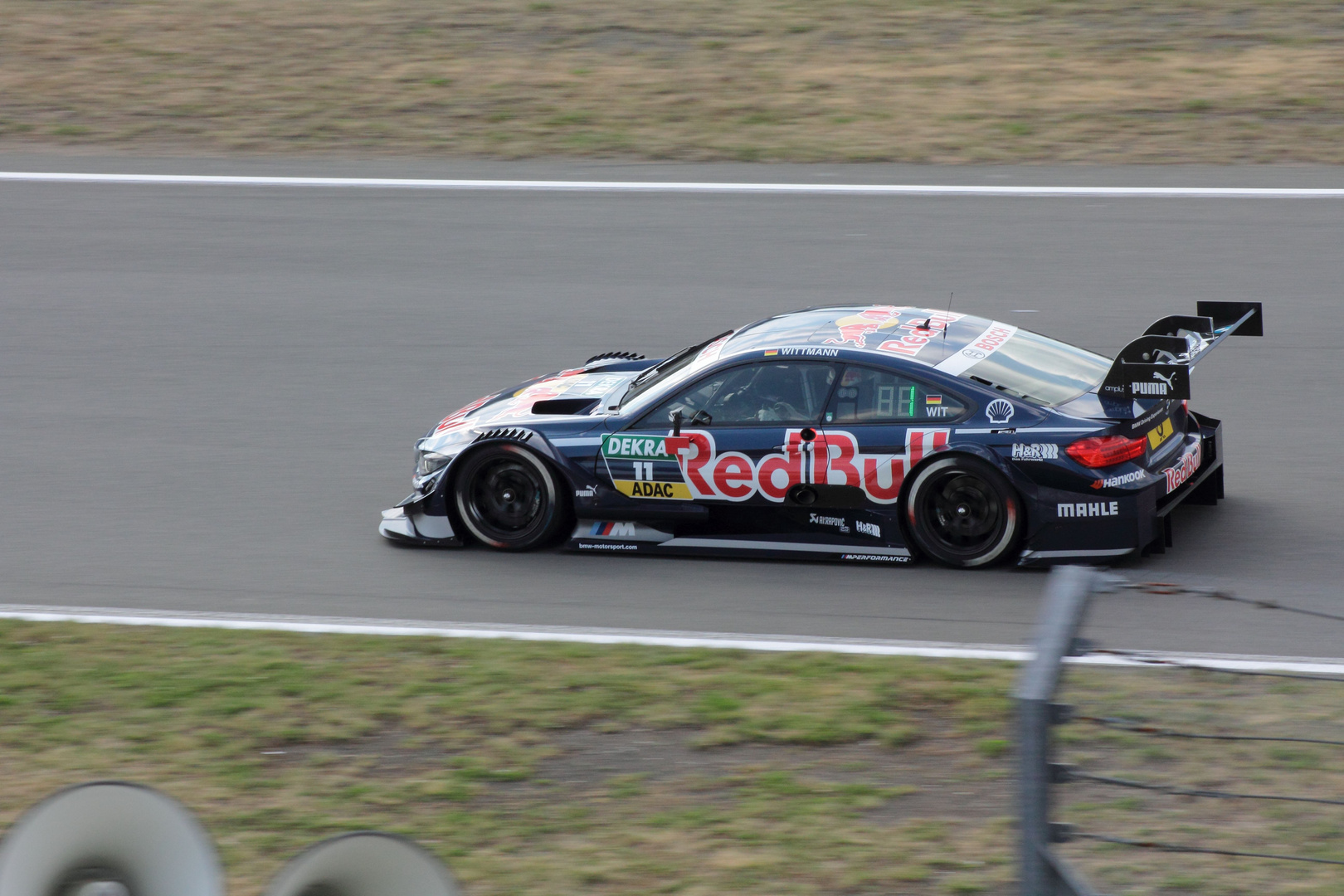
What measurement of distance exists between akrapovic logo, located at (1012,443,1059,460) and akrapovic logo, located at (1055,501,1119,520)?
252mm

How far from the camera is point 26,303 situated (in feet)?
42.9

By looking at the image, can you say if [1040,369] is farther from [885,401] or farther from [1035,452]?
[885,401]

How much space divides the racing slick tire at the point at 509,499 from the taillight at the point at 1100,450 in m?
2.74

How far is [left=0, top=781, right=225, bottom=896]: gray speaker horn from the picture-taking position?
374cm

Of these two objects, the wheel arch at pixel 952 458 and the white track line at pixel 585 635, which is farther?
the wheel arch at pixel 952 458

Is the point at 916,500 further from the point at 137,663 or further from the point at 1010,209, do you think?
the point at 1010,209

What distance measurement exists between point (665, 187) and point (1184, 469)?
740 centimetres

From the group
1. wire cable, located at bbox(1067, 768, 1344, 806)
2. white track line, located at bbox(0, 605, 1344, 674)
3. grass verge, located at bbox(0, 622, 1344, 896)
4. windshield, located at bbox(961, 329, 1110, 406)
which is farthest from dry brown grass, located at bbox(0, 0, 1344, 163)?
wire cable, located at bbox(1067, 768, 1344, 806)

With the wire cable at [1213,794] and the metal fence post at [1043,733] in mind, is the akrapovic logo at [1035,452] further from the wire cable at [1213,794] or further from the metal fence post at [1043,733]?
the metal fence post at [1043,733]

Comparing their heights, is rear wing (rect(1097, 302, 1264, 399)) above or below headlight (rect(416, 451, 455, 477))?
above

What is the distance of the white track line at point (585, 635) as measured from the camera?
23.2 feet

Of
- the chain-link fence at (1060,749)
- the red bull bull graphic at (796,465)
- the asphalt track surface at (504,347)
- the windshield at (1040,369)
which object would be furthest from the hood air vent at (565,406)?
the chain-link fence at (1060,749)

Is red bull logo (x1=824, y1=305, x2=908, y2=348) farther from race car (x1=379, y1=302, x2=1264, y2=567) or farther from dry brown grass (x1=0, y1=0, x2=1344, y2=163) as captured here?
dry brown grass (x1=0, y1=0, x2=1344, y2=163)

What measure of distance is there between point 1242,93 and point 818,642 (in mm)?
10406
